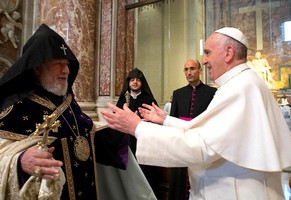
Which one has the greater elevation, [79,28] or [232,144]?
[79,28]

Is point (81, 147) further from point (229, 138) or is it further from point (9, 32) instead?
point (9, 32)

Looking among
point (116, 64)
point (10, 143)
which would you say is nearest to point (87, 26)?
point (116, 64)

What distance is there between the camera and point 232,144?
165 cm

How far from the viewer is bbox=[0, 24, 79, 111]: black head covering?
2.00 metres

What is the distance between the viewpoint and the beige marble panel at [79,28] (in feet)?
19.7

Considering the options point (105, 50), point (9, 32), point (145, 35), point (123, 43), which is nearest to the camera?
point (9, 32)

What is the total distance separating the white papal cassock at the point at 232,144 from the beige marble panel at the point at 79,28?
464cm

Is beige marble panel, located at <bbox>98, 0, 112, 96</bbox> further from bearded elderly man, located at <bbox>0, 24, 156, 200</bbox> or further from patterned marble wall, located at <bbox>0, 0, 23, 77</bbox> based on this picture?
bearded elderly man, located at <bbox>0, 24, 156, 200</bbox>

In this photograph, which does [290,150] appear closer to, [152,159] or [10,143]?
[152,159]

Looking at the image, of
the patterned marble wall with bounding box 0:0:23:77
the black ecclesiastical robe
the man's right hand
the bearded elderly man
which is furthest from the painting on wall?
the man's right hand

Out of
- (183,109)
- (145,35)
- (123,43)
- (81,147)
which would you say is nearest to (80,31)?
(123,43)

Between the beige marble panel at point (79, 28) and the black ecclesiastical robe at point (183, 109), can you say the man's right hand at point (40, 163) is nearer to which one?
the black ecclesiastical robe at point (183, 109)

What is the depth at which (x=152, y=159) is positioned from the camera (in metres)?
1.64

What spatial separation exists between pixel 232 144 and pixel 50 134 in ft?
4.06
